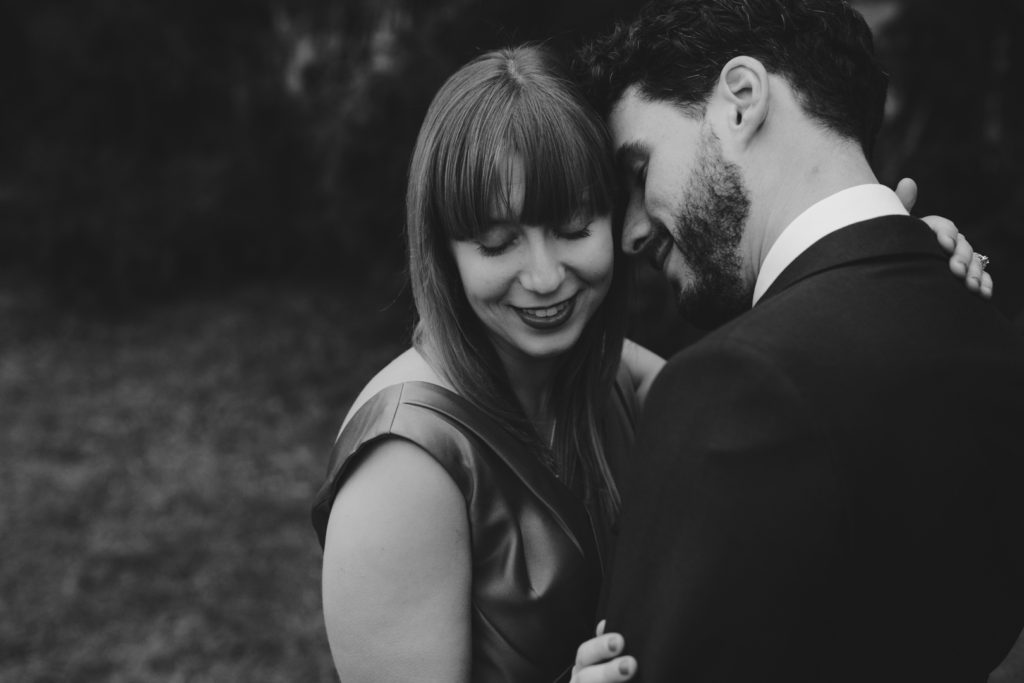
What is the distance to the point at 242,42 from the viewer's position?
7371mm

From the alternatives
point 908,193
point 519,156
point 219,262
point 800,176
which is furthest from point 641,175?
point 219,262

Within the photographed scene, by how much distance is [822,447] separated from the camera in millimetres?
1276

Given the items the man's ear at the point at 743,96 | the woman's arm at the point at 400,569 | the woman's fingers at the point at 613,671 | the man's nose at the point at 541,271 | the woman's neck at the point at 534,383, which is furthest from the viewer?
the woman's neck at the point at 534,383

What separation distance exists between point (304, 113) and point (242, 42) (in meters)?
0.91

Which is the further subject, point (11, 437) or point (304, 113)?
point (304, 113)

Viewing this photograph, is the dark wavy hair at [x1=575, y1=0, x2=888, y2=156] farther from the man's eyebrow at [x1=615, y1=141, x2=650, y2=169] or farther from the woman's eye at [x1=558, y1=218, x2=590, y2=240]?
the woman's eye at [x1=558, y1=218, x2=590, y2=240]

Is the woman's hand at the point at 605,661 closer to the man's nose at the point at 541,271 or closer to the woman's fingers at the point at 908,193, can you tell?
the man's nose at the point at 541,271

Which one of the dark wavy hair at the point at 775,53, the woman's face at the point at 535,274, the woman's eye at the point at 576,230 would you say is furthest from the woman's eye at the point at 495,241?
the dark wavy hair at the point at 775,53

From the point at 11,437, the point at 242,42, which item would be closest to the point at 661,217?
the point at 11,437

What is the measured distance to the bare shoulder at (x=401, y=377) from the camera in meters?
2.00

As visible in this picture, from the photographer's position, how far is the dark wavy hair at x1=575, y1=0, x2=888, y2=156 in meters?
1.71

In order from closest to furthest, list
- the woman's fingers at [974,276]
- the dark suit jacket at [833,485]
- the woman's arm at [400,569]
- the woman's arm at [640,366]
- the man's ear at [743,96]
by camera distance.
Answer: the dark suit jacket at [833,485], the woman's fingers at [974,276], the man's ear at [743,96], the woman's arm at [400,569], the woman's arm at [640,366]

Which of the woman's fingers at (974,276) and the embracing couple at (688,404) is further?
the woman's fingers at (974,276)

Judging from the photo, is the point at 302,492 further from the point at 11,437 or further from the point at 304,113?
the point at 304,113
